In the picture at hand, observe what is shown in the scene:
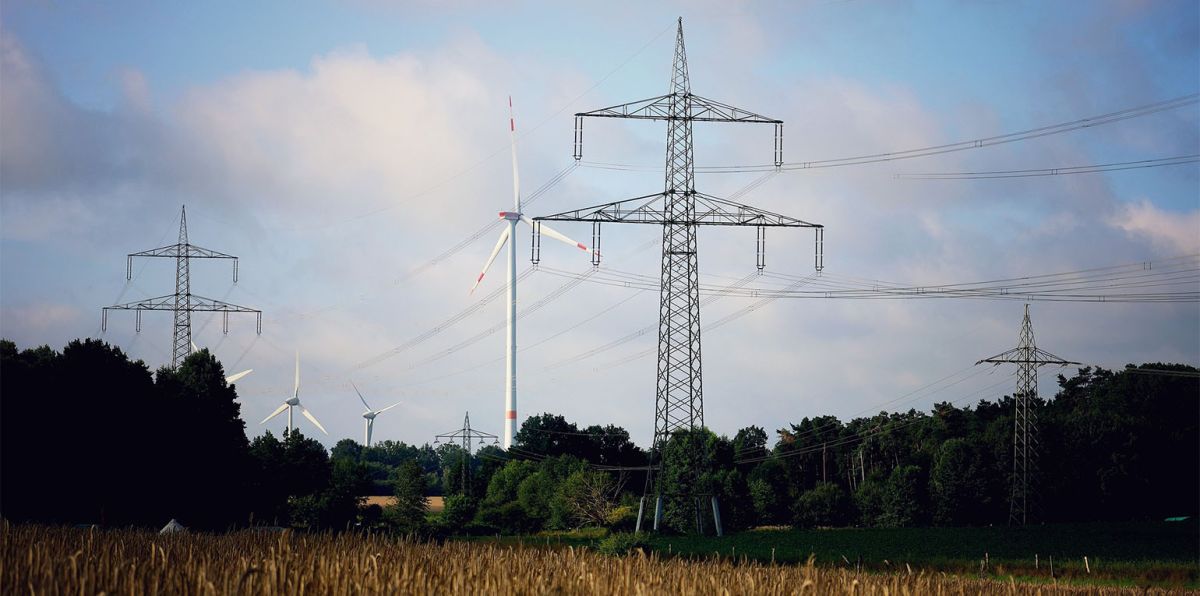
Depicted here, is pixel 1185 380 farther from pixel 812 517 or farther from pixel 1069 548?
pixel 1069 548

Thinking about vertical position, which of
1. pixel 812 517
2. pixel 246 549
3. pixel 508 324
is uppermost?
pixel 508 324

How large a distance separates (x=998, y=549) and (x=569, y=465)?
5672 centimetres

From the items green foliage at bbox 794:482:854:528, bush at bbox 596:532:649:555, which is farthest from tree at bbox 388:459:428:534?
bush at bbox 596:532:649:555

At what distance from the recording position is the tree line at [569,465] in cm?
7194

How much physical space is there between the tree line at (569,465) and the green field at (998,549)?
21.2ft

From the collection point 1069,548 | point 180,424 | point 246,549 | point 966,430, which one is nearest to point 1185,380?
point 966,430

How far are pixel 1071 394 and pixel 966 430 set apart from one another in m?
27.5

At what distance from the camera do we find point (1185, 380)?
146000 millimetres

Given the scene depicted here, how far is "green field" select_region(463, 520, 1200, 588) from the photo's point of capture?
61.4m

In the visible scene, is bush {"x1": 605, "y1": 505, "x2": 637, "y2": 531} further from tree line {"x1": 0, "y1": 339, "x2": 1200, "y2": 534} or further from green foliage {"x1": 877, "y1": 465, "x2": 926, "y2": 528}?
green foliage {"x1": 877, "y1": 465, "x2": 926, "y2": 528}

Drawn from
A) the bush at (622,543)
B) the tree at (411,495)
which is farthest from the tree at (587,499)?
the bush at (622,543)

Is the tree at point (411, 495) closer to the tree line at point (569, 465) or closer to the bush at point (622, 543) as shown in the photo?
the tree line at point (569, 465)

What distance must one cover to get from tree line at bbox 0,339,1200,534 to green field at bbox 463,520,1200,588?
255 inches

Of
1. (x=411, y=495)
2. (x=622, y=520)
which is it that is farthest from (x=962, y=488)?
(x=411, y=495)
